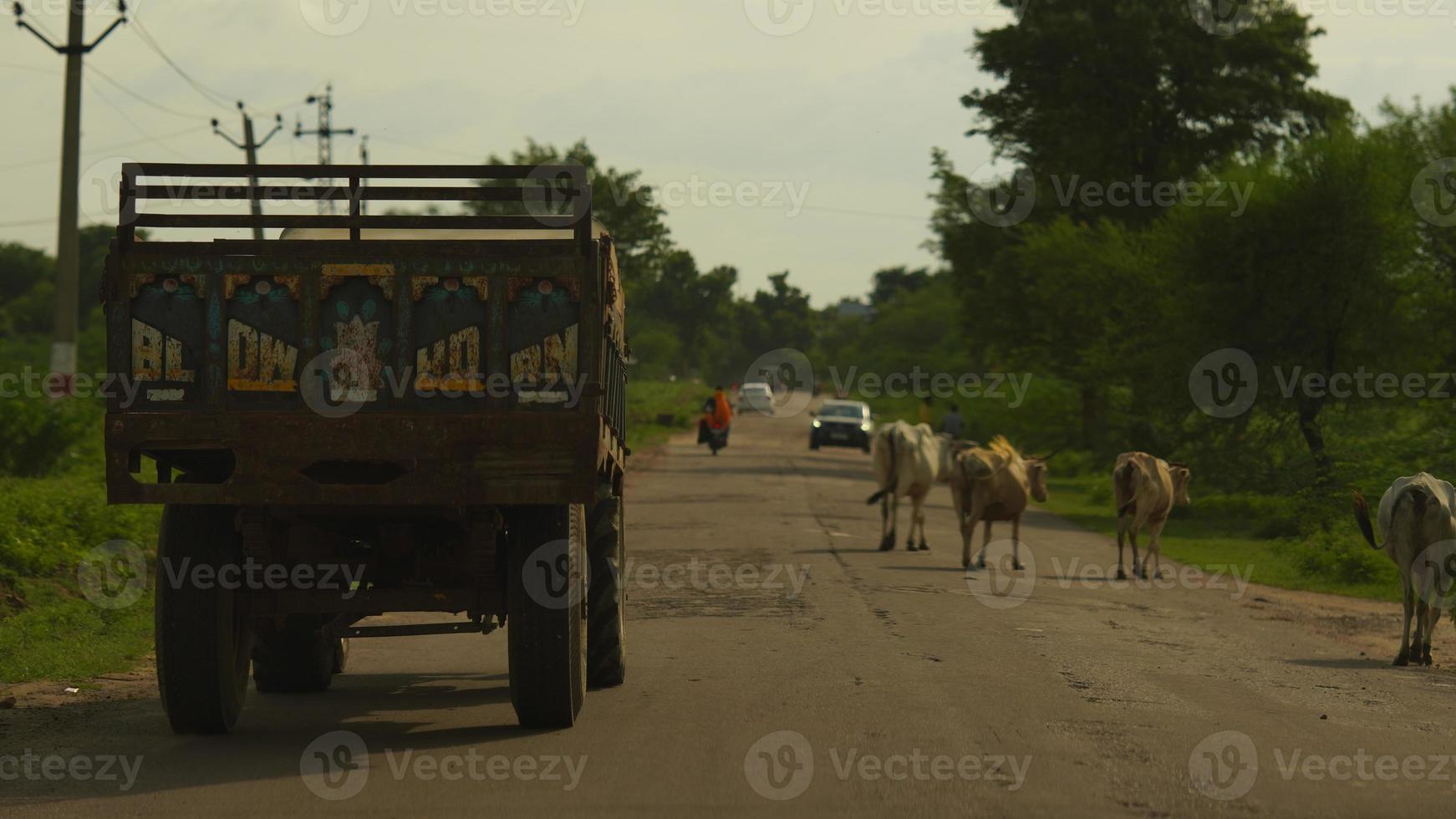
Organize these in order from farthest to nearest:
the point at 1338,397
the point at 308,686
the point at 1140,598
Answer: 1. the point at 1338,397
2. the point at 1140,598
3. the point at 308,686

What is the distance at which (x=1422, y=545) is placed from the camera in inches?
487

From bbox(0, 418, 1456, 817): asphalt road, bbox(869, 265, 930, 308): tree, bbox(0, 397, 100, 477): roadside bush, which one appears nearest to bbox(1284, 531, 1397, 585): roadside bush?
bbox(0, 418, 1456, 817): asphalt road

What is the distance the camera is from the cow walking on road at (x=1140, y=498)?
1926 centimetres

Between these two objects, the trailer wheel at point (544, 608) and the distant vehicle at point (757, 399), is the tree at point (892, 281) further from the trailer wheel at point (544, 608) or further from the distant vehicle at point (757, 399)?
the trailer wheel at point (544, 608)

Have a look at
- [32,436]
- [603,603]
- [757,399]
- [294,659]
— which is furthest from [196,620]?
[757,399]

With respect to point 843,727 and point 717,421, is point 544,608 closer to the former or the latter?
point 843,727

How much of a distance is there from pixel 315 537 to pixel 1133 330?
30182mm

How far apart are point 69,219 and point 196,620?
1909 centimetres

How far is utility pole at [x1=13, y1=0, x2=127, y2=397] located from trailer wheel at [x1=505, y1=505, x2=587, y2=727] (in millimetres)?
18152

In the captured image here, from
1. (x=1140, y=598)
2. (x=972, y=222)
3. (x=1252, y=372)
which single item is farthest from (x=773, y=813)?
(x=972, y=222)

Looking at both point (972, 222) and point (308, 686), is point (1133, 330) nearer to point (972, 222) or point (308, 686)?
point (972, 222)

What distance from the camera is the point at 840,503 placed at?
96.7 feet

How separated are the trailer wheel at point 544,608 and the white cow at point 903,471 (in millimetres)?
13005

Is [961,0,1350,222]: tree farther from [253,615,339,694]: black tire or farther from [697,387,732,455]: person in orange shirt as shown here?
[253,615,339,694]: black tire
